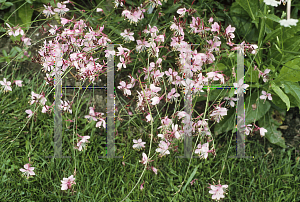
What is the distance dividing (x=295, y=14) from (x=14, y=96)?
7.12ft

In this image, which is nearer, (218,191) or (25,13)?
(218,191)

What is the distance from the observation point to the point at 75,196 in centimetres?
167

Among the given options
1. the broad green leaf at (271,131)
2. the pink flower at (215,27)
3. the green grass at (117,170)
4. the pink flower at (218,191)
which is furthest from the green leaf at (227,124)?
the pink flower at (215,27)

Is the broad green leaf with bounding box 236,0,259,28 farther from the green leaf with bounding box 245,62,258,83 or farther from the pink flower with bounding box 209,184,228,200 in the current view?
the pink flower with bounding box 209,184,228,200

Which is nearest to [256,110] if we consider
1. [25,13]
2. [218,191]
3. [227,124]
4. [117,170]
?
[227,124]

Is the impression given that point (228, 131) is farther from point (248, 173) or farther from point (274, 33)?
point (274, 33)

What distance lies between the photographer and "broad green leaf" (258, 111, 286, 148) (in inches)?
73.9

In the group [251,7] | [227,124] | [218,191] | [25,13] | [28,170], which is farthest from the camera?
[25,13]

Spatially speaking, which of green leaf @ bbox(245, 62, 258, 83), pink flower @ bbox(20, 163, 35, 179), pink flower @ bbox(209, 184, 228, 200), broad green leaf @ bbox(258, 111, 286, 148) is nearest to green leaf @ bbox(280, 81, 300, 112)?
green leaf @ bbox(245, 62, 258, 83)

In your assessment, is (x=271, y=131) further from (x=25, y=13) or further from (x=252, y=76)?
(x=25, y=13)

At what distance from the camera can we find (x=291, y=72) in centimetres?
155

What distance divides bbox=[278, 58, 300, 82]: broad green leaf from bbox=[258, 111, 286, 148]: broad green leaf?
38 centimetres

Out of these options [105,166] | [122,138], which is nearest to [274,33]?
[122,138]

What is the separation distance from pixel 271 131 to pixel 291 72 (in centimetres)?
52
